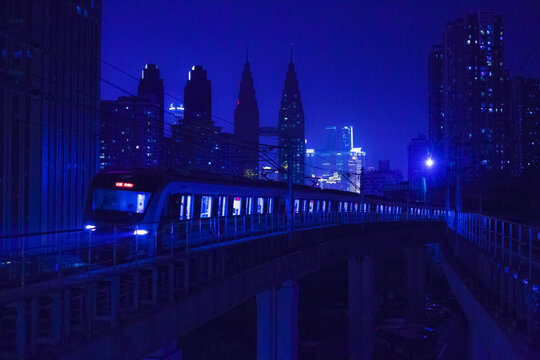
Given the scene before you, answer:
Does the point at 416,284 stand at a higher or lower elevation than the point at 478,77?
lower

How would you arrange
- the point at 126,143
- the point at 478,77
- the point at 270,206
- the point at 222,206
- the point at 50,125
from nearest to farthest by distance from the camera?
1. the point at 222,206
2. the point at 270,206
3. the point at 50,125
4. the point at 126,143
5. the point at 478,77

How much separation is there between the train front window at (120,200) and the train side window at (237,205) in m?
5.27

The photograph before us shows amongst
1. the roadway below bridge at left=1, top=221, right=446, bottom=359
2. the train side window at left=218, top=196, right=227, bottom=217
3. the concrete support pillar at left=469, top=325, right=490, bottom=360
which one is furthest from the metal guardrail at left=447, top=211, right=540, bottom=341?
the train side window at left=218, top=196, right=227, bottom=217

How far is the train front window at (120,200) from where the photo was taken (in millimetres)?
19261

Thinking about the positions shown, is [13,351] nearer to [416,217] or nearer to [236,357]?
[236,357]

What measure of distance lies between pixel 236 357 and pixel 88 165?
42.7 metres

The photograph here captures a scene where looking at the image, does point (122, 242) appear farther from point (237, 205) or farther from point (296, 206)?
point (296, 206)

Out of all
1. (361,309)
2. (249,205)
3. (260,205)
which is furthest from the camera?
(361,309)

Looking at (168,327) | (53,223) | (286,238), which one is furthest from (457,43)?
(168,327)

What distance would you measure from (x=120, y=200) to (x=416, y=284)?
126 feet

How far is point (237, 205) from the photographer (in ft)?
78.6

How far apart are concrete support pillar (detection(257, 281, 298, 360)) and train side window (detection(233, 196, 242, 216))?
3587mm

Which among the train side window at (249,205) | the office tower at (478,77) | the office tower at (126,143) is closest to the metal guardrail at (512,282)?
the train side window at (249,205)

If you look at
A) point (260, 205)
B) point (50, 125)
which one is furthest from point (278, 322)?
point (50, 125)
